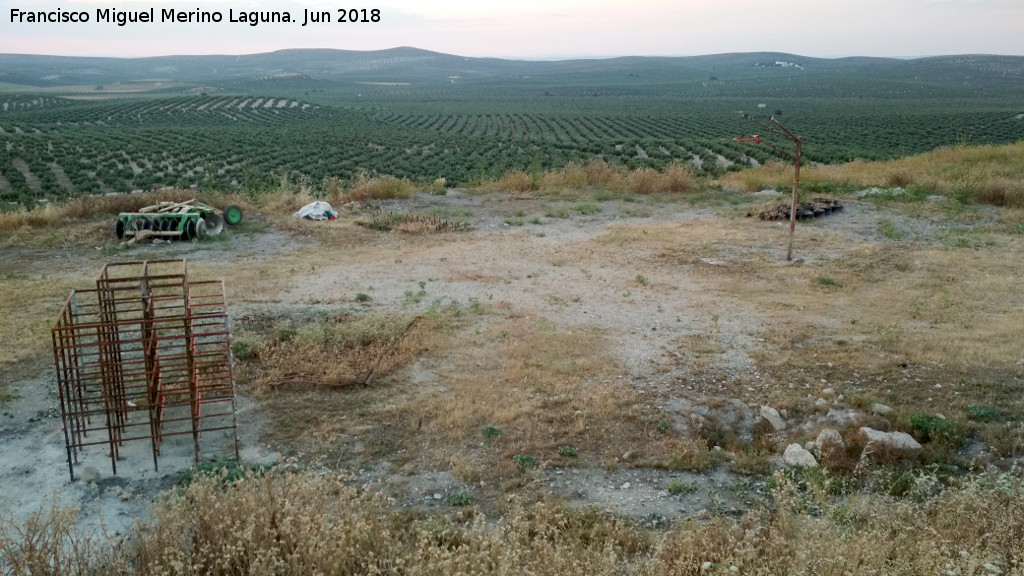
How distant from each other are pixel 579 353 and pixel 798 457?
338 cm

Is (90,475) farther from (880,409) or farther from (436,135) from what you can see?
(436,135)

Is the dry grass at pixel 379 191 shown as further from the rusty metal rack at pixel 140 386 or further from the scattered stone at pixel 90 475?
the scattered stone at pixel 90 475

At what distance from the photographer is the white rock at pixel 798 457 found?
22.4 feet

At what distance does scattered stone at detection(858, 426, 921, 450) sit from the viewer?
7.02 metres

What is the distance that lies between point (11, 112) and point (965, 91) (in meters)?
127

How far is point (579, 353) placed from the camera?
31.9 ft

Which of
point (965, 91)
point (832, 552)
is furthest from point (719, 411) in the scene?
point (965, 91)

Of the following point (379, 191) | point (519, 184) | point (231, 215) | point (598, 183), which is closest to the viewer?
point (231, 215)

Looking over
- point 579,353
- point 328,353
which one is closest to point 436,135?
point 328,353

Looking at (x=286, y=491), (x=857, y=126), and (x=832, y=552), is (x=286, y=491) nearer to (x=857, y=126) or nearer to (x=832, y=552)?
(x=832, y=552)

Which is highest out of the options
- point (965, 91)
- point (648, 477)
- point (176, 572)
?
point (965, 91)

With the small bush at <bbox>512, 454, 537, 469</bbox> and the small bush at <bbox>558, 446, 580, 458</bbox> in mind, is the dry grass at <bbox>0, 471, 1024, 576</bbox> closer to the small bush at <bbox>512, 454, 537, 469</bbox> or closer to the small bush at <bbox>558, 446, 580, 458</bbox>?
the small bush at <bbox>512, 454, 537, 469</bbox>

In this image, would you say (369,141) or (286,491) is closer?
(286,491)

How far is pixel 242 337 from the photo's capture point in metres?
9.88
